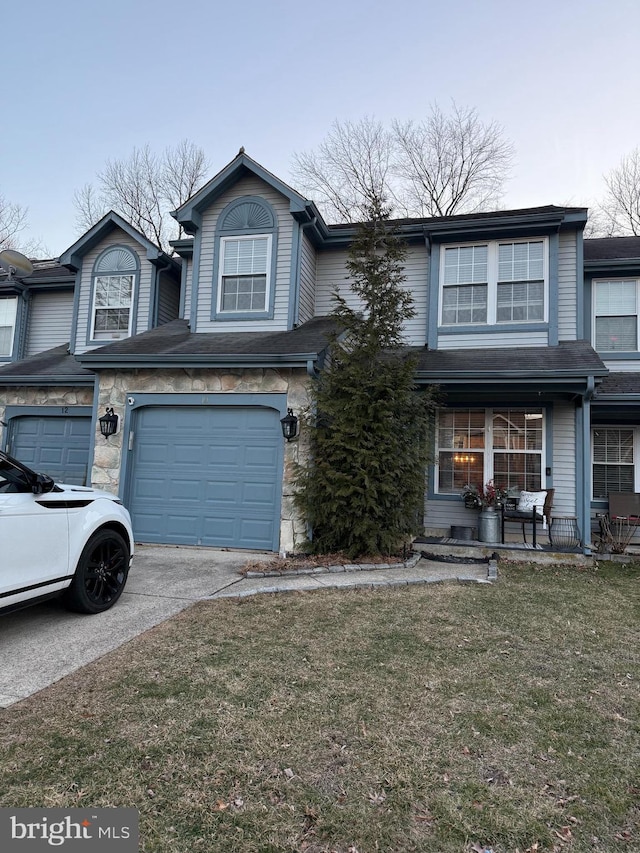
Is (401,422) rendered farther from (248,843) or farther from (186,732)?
(248,843)

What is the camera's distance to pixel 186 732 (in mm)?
2609

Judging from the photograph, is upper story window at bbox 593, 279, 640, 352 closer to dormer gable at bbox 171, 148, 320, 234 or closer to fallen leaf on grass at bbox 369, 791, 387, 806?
dormer gable at bbox 171, 148, 320, 234

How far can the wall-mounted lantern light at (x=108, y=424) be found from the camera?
26.0 feet

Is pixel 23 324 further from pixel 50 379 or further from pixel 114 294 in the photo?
pixel 50 379

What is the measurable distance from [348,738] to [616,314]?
940cm

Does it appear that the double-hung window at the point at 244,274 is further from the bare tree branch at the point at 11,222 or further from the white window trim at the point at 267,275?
the bare tree branch at the point at 11,222

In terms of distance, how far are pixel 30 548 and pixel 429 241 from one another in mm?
8034

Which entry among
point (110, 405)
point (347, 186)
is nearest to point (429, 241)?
point (110, 405)

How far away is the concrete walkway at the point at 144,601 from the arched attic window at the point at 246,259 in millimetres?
4226

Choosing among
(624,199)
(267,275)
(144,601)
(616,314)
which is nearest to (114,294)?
(267,275)

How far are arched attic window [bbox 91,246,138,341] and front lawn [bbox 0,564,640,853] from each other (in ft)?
25.4

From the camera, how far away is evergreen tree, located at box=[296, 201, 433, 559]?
676 cm

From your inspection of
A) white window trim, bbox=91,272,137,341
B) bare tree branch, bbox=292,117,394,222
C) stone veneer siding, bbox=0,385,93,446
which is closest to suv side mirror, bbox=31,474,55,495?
stone veneer siding, bbox=0,385,93,446

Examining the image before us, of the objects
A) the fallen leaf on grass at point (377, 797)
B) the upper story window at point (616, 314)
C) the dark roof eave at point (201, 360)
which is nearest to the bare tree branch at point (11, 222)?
the dark roof eave at point (201, 360)
